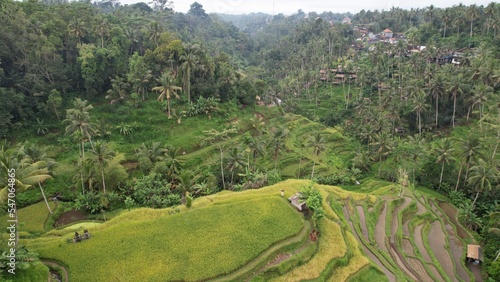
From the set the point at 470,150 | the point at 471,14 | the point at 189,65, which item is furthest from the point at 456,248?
the point at 471,14

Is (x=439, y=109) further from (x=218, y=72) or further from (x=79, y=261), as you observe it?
(x=79, y=261)

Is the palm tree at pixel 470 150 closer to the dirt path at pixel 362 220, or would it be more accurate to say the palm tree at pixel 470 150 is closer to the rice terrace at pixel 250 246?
the rice terrace at pixel 250 246

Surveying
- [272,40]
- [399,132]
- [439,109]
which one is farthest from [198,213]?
[272,40]

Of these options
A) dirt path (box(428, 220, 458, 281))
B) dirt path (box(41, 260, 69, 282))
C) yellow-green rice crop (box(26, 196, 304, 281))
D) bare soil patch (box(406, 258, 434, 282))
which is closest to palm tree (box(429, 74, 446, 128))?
dirt path (box(428, 220, 458, 281))

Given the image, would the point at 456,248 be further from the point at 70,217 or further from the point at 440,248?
the point at 70,217

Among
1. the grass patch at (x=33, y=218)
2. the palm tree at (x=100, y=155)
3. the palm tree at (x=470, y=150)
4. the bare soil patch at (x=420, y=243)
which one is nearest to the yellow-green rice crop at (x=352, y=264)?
the bare soil patch at (x=420, y=243)

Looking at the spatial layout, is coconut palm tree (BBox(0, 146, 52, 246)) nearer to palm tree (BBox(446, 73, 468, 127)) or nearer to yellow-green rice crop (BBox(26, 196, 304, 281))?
yellow-green rice crop (BBox(26, 196, 304, 281))
